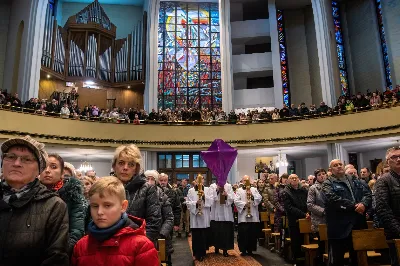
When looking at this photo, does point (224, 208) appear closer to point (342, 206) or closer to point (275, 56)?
point (342, 206)

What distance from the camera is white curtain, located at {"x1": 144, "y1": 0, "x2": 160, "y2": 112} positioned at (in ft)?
62.7

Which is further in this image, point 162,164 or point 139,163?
point 162,164

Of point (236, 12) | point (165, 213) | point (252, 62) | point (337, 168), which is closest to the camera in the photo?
point (337, 168)

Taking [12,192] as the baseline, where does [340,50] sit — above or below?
above

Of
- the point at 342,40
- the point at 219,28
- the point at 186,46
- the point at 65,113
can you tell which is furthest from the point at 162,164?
the point at 342,40

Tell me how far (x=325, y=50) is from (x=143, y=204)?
57.9 ft

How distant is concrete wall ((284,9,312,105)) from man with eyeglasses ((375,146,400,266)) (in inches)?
693

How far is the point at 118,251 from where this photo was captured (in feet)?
6.08

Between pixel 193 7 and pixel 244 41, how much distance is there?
381 centimetres

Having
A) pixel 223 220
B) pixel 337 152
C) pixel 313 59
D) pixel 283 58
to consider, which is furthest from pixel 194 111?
pixel 223 220

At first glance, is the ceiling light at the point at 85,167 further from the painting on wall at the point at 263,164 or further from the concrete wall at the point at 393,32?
the concrete wall at the point at 393,32

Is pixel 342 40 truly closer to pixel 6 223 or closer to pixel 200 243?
pixel 200 243

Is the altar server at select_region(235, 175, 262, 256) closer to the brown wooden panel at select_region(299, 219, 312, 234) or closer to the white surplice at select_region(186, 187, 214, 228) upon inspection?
the white surplice at select_region(186, 187, 214, 228)

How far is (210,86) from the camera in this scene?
2039 centimetres
